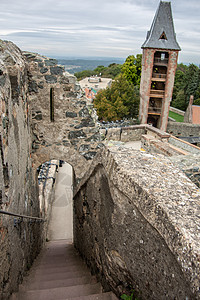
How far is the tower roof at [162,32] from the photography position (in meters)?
21.1

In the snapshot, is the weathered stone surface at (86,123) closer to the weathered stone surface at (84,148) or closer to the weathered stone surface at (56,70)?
the weathered stone surface at (84,148)

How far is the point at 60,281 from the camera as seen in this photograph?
370 centimetres

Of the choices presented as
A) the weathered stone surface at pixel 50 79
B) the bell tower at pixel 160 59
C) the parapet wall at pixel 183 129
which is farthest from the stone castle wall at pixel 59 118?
the parapet wall at pixel 183 129

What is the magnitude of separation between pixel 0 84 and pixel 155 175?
1.98 metres

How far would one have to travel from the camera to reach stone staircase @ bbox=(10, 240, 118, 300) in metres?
3.06

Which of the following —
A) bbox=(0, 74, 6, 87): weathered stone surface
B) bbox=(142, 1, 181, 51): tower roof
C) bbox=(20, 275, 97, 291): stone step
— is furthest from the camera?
bbox=(142, 1, 181, 51): tower roof

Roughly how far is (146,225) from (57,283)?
234 cm

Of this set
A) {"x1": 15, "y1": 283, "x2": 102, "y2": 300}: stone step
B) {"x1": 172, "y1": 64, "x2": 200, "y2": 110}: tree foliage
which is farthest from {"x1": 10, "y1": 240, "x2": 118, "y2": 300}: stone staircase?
{"x1": 172, "y1": 64, "x2": 200, "y2": 110}: tree foliage

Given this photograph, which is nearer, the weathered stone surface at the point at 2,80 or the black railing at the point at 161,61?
the weathered stone surface at the point at 2,80

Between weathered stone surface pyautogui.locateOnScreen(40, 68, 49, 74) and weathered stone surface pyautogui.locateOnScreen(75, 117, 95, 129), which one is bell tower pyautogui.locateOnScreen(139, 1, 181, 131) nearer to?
weathered stone surface pyautogui.locateOnScreen(75, 117, 95, 129)

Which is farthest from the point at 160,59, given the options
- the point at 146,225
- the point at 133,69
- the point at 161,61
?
the point at 146,225

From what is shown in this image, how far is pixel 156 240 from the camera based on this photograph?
195 centimetres

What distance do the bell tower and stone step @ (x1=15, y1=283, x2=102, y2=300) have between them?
67.3ft

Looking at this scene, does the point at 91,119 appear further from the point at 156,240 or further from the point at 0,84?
the point at 156,240
